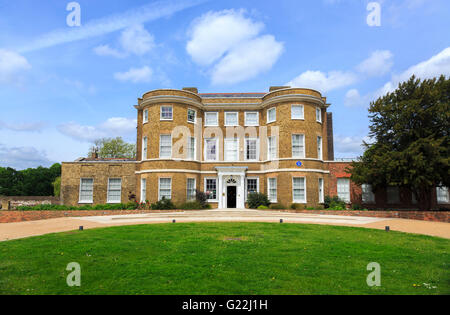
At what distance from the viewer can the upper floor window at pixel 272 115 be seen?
25.3 metres

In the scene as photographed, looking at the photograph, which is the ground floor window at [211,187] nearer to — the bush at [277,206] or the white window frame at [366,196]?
the bush at [277,206]

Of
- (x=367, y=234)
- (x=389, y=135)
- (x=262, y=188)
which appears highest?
(x=389, y=135)

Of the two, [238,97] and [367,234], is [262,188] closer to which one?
[238,97]

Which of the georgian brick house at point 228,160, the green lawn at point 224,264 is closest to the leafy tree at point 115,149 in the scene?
the georgian brick house at point 228,160

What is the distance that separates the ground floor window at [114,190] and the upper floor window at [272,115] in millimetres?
15032

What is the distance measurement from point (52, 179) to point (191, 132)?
157 ft

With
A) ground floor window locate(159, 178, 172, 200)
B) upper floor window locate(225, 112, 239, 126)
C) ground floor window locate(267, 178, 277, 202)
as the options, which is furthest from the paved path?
upper floor window locate(225, 112, 239, 126)

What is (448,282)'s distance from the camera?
527 centimetres

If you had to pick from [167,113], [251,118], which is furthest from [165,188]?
[251,118]

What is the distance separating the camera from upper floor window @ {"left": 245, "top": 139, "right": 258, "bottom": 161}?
26.3 meters

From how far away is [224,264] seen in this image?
20.1 feet

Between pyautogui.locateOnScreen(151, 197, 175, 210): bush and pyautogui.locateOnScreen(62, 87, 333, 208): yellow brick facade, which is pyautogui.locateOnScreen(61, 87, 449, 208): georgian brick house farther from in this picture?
pyautogui.locateOnScreen(151, 197, 175, 210): bush

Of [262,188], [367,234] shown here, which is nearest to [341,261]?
[367,234]
